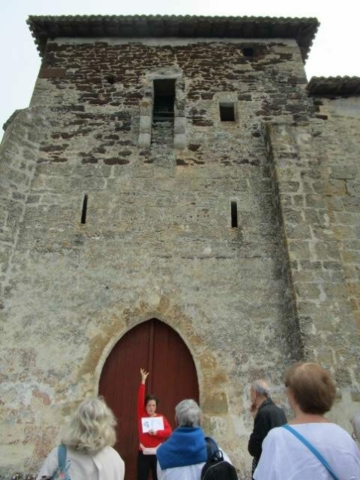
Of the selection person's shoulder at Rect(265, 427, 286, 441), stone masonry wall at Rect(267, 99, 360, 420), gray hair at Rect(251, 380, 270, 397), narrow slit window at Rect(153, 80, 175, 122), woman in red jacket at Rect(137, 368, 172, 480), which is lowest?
woman in red jacket at Rect(137, 368, 172, 480)

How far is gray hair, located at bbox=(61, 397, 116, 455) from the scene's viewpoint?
222 cm

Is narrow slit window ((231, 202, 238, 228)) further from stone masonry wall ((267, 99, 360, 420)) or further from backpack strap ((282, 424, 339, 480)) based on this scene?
backpack strap ((282, 424, 339, 480))

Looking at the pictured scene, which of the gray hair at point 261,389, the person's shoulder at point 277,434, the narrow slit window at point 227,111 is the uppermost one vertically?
the narrow slit window at point 227,111

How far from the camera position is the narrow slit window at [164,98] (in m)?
7.68

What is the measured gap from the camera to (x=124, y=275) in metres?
5.86

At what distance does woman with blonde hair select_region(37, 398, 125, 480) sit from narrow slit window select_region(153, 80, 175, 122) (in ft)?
20.5

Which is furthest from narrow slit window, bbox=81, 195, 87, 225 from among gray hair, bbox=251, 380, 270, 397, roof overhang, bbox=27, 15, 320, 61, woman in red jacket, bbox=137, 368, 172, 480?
roof overhang, bbox=27, 15, 320, 61

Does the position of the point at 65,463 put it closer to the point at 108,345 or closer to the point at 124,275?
the point at 108,345

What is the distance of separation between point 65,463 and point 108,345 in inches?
126

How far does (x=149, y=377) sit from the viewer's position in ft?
17.5

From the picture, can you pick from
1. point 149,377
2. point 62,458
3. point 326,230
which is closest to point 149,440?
point 149,377

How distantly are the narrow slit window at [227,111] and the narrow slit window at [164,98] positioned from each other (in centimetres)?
94

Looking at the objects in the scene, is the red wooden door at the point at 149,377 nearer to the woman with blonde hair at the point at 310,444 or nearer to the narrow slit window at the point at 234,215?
the narrow slit window at the point at 234,215

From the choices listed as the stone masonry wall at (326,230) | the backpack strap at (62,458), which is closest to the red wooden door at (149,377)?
the stone masonry wall at (326,230)
